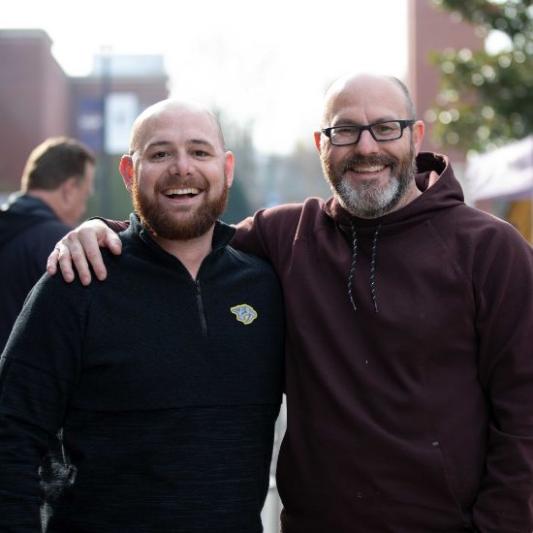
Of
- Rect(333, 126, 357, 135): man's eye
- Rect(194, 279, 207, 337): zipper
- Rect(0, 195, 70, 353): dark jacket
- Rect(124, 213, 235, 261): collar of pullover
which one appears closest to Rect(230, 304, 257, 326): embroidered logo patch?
Rect(194, 279, 207, 337): zipper

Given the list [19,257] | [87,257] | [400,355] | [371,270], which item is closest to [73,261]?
[87,257]

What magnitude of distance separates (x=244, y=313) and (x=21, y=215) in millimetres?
2366

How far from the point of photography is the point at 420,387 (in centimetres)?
282

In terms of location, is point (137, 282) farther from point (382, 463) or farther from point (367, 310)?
point (382, 463)

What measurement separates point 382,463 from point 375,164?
40.0 inches

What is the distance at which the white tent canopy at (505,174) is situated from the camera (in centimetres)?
857

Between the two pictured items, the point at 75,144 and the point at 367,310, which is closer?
the point at 367,310

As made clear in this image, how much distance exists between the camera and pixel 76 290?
273cm

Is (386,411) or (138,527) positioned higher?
(386,411)

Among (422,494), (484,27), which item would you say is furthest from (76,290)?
(484,27)

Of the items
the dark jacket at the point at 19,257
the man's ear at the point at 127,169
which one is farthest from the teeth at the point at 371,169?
the dark jacket at the point at 19,257

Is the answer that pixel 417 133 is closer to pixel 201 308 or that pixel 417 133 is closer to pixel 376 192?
pixel 376 192

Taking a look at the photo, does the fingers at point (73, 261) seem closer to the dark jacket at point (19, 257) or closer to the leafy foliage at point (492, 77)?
the dark jacket at point (19, 257)

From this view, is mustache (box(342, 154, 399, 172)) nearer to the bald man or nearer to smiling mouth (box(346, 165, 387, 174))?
smiling mouth (box(346, 165, 387, 174))
